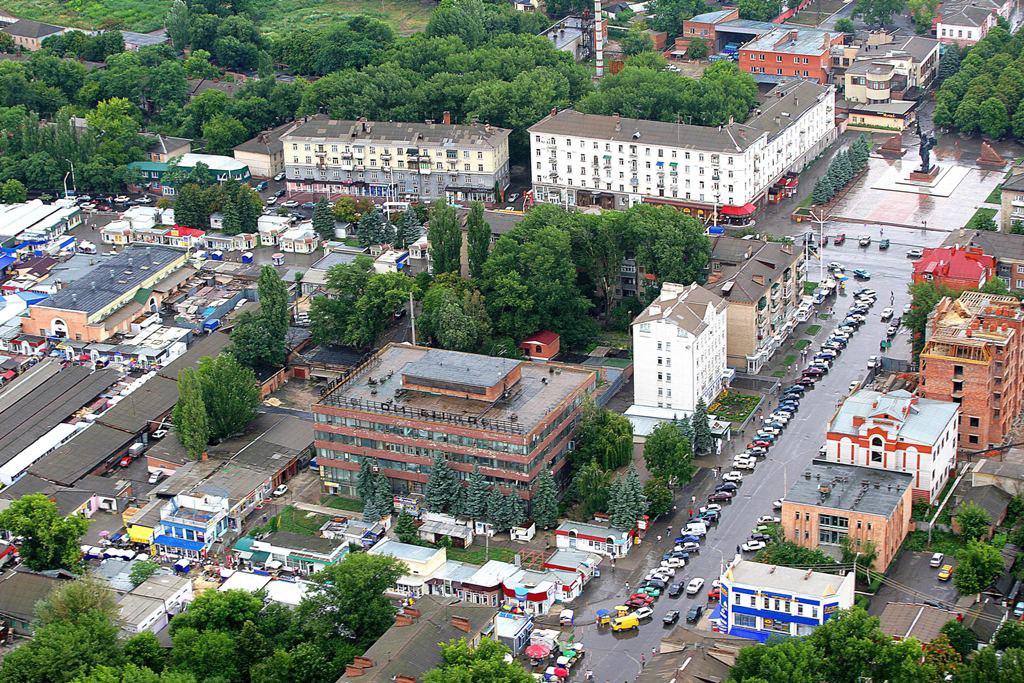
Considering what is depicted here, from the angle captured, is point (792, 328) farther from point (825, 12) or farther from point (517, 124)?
point (825, 12)

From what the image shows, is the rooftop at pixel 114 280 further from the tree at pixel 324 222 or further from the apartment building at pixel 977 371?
the apartment building at pixel 977 371

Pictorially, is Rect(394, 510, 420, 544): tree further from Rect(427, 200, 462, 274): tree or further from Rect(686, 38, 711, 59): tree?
Rect(686, 38, 711, 59): tree

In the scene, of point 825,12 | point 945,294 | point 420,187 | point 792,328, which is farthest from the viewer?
point 825,12

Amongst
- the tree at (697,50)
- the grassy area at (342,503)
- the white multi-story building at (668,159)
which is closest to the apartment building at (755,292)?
the white multi-story building at (668,159)

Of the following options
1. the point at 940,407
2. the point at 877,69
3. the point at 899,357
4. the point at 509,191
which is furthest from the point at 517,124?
the point at 940,407

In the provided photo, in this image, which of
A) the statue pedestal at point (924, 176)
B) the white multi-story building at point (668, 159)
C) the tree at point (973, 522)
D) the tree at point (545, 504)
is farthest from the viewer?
the statue pedestal at point (924, 176)

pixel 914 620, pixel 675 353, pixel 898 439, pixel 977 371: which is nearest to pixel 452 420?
pixel 675 353

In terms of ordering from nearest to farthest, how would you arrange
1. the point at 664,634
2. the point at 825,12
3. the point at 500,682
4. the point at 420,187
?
the point at 500,682
the point at 664,634
the point at 420,187
the point at 825,12
